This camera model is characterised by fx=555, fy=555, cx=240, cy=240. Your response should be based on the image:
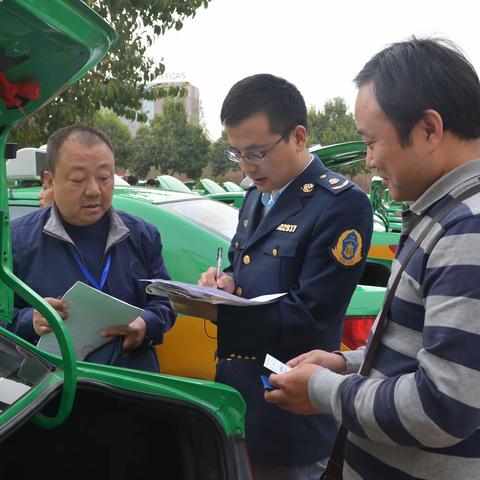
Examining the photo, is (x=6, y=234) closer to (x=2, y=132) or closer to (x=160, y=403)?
(x=2, y=132)

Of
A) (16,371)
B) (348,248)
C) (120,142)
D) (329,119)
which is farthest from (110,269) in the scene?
(329,119)

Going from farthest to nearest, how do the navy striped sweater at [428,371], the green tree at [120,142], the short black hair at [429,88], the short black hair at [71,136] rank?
the green tree at [120,142] < the short black hair at [71,136] < the short black hair at [429,88] < the navy striped sweater at [428,371]

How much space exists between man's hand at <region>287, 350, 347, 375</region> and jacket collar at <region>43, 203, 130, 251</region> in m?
0.97

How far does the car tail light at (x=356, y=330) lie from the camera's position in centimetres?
250

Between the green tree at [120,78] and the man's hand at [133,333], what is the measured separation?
17.1 feet

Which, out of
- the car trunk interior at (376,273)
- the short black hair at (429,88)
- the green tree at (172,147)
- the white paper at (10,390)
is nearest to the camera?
the short black hair at (429,88)

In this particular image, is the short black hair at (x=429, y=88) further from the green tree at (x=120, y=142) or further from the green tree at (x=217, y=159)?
the green tree at (x=217, y=159)

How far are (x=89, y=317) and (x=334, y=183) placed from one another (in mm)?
914

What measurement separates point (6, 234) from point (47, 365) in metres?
0.33

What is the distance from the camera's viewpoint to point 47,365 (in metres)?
1.33

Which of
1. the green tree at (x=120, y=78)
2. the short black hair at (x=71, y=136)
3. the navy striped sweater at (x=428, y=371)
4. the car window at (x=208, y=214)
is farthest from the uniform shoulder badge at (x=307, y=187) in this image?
the green tree at (x=120, y=78)

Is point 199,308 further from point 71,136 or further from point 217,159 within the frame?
point 217,159

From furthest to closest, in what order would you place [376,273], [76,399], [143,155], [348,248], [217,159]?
[217,159], [143,155], [376,273], [348,248], [76,399]

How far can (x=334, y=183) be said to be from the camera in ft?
5.68
